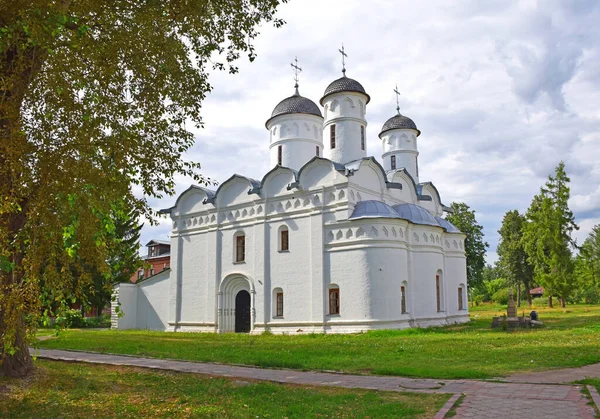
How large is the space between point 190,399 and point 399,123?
83.7 ft

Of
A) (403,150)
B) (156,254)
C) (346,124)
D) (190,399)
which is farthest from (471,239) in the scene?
(190,399)

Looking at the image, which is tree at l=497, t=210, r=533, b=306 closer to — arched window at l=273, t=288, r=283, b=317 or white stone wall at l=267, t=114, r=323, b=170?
white stone wall at l=267, t=114, r=323, b=170

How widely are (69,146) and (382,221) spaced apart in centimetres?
1545

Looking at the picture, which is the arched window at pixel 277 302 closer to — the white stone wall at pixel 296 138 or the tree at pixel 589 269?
the white stone wall at pixel 296 138

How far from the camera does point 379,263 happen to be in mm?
20609

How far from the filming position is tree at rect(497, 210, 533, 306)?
44.9 metres

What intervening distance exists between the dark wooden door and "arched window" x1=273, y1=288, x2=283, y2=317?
1.85 meters

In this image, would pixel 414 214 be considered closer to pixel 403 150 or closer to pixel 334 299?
pixel 334 299

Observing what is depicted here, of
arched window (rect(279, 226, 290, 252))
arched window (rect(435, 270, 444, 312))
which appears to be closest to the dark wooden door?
arched window (rect(279, 226, 290, 252))

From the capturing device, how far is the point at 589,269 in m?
38.6

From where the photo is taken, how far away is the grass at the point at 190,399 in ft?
21.9

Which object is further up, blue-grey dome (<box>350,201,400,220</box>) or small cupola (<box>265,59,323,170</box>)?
small cupola (<box>265,59,323,170</box>)

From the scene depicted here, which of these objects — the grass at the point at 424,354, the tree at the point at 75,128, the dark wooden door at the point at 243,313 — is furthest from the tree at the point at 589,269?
the tree at the point at 75,128

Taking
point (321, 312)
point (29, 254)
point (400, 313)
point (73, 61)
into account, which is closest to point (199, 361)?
point (29, 254)
